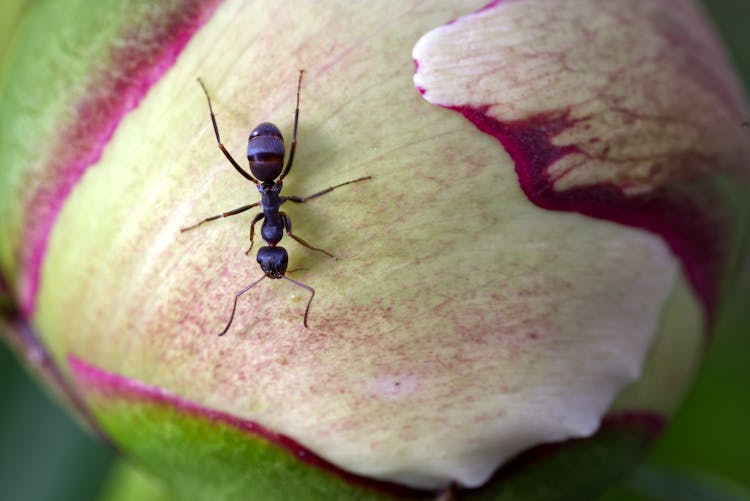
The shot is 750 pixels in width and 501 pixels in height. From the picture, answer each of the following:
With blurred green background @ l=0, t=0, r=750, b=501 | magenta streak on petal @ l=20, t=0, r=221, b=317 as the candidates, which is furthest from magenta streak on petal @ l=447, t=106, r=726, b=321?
blurred green background @ l=0, t=0, r=750, b=501

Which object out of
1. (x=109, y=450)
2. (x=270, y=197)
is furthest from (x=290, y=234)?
(x=109, y=450)

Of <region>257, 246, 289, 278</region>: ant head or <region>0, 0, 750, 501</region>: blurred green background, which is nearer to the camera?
<region>257, 246, 289, 278</region>: ant head

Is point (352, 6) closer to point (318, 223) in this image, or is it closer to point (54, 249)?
point (318, 223)

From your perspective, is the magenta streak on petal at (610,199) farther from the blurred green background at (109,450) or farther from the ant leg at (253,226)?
the blurred green background at (109,450)

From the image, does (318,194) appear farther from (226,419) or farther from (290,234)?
(226,419)

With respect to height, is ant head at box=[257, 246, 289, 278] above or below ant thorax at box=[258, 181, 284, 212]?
below

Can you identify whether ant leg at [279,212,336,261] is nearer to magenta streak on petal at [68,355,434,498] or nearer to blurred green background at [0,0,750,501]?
magenta streak on petal at [68,355,434,498]

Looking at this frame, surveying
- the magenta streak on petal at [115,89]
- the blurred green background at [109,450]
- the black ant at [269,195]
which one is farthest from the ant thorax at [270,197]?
the blurred green background at [109,450]
